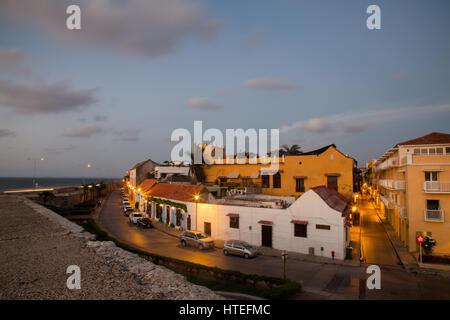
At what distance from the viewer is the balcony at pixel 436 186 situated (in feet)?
74.8

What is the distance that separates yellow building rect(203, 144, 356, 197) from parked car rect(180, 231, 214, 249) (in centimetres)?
1890

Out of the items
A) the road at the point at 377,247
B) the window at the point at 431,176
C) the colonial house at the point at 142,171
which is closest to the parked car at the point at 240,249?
the road at the point at 377,247

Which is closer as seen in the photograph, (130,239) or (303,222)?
(303,222)

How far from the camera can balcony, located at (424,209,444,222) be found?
74.9ft

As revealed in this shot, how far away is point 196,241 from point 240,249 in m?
4.90

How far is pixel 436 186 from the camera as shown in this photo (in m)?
23.1

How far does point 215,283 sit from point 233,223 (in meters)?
12.4

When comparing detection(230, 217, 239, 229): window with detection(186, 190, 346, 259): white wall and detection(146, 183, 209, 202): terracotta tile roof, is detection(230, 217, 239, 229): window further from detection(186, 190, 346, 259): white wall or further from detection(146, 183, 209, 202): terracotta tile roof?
detection(146, 183, 209, 202): terracotta tile roof

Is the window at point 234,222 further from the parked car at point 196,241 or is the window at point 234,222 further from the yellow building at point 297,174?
the yellow building at point 297,174

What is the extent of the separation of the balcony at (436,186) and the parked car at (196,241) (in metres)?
18.9

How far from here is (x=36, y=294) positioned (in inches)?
436

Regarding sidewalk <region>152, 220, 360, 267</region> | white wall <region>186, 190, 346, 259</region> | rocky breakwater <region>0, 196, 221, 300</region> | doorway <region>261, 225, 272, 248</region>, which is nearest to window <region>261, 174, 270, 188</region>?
white wall <region>186, 190, 346, 259</region>
